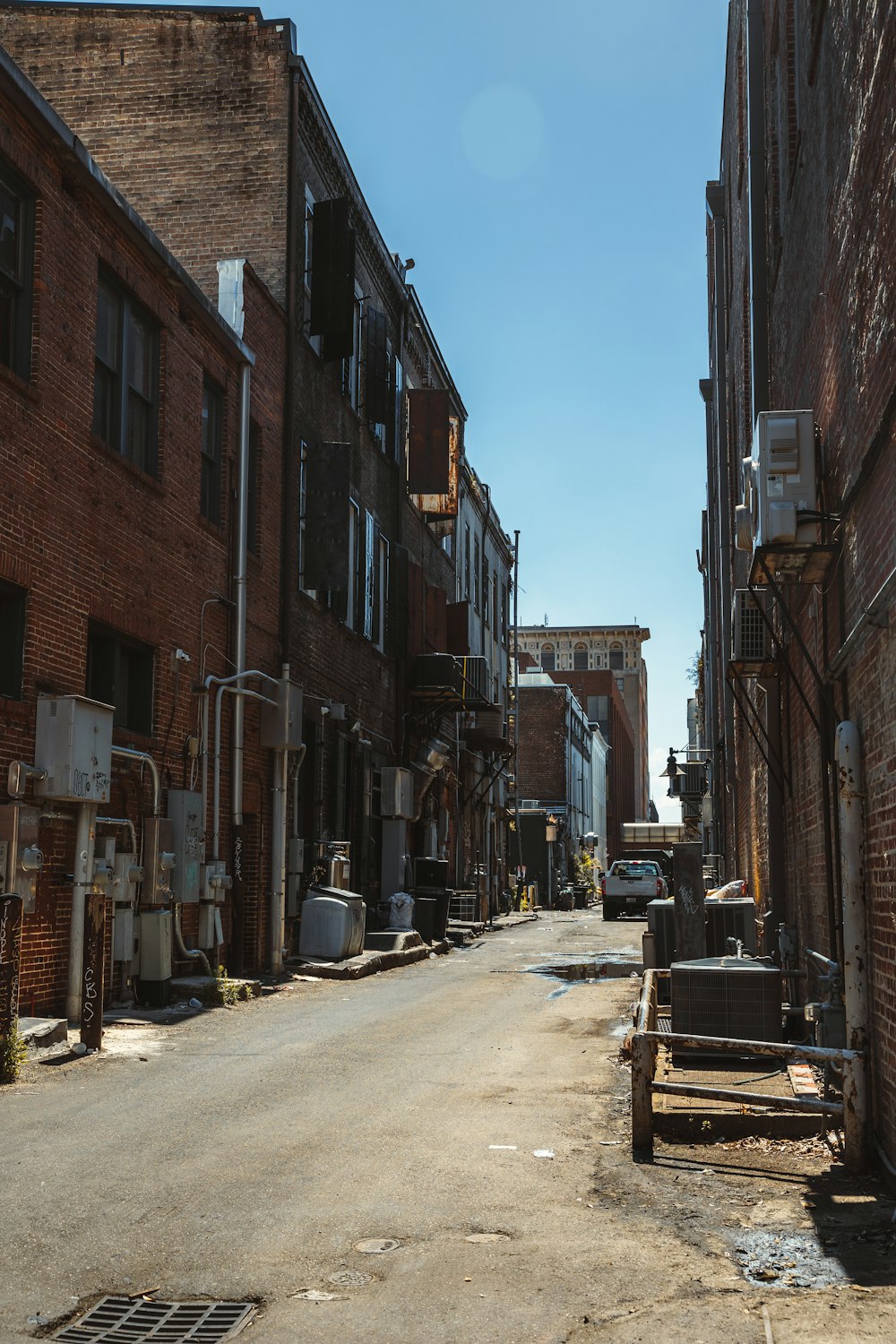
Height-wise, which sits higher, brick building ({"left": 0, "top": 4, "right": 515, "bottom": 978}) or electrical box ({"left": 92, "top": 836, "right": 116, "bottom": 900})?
brick building ({"left": 0, "top": 4, "right": 515, "bottom": 978})

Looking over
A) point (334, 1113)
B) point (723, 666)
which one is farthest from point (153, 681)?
point (723, 666)

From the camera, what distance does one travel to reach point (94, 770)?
11617 millimetres

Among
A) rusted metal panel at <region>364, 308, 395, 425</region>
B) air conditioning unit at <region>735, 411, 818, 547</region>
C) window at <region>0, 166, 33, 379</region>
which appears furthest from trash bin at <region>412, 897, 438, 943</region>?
air conditioning unit at <region>735, 411, 818, 547</region>

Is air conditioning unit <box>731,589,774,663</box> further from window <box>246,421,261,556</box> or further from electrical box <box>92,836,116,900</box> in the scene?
window <box>246,421,261,556</box>

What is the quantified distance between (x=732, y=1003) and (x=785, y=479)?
3239 millimetres

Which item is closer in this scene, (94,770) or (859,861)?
(859,861)

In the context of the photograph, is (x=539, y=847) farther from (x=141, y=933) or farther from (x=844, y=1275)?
(x=844, y=1275)

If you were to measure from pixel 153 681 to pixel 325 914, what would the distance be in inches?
223

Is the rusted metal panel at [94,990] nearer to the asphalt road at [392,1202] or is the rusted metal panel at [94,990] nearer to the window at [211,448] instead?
the asphalt road at [392,1202]

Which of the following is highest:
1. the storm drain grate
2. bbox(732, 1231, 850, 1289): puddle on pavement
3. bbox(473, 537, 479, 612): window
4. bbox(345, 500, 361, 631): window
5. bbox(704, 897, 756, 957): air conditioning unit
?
bbox(473, 537, 479, 612): window

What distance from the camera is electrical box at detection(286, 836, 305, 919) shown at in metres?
18.5

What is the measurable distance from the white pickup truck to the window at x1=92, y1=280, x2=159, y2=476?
23.7 metres

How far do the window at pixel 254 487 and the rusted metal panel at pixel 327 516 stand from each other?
1.80 metres

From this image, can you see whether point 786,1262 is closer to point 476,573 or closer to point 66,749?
point 66,749
